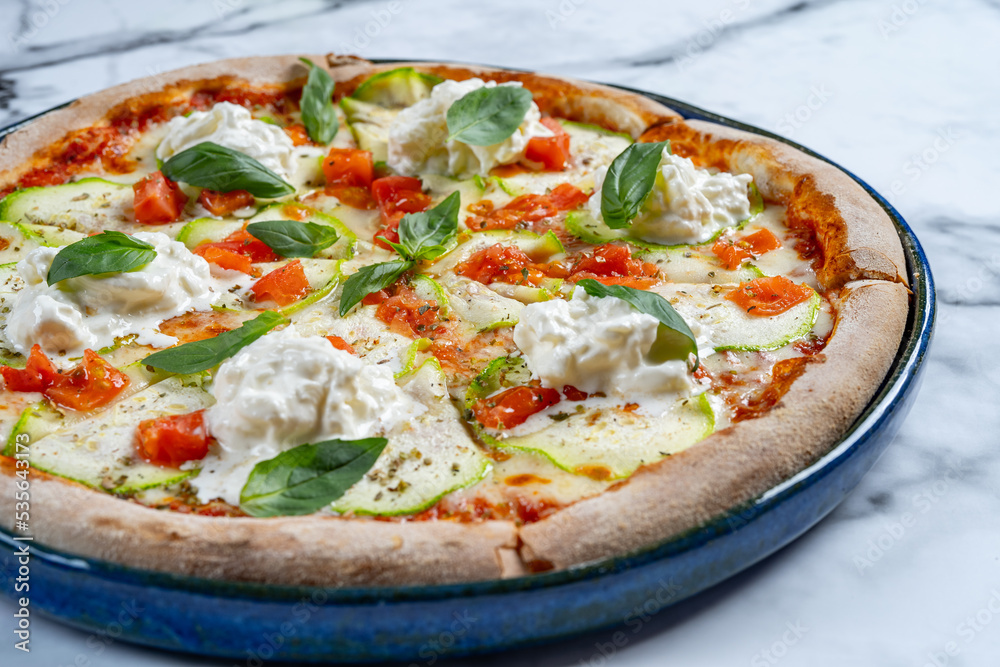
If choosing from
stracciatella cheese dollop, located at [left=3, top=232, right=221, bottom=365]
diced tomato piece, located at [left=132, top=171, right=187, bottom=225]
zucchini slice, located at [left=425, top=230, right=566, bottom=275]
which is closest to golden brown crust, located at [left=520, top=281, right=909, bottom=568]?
zucchini slice, located at [left=425, top=230, right=566, bottom=275]

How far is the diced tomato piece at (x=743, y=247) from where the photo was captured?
4.11 metres

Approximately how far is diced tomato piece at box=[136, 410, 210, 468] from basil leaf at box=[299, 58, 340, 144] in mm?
2461

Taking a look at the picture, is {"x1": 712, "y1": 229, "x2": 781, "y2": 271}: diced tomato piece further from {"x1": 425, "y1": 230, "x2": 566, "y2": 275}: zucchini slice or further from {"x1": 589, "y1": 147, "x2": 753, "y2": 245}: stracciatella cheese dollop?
{"x1": 425, "y1": 230, "x2": 566, "y2": 275}: zucchini slice

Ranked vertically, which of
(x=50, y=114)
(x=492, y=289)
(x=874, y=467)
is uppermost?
(x=50, y=114)

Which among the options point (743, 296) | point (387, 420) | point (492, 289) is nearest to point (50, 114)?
point (492, 289)

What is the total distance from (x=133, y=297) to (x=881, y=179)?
13.8 feet

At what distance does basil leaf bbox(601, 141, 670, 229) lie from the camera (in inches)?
166

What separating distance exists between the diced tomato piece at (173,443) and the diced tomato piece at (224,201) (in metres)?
1.72

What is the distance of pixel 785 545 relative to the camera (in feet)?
10.0

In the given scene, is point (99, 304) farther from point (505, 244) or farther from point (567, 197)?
point (567, 197)

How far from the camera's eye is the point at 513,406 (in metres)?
3.32

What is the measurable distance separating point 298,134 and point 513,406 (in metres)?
2.65

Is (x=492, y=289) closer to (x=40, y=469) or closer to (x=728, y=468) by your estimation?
(x=728, y=468)

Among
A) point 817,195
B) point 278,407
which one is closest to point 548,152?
point 817,195
